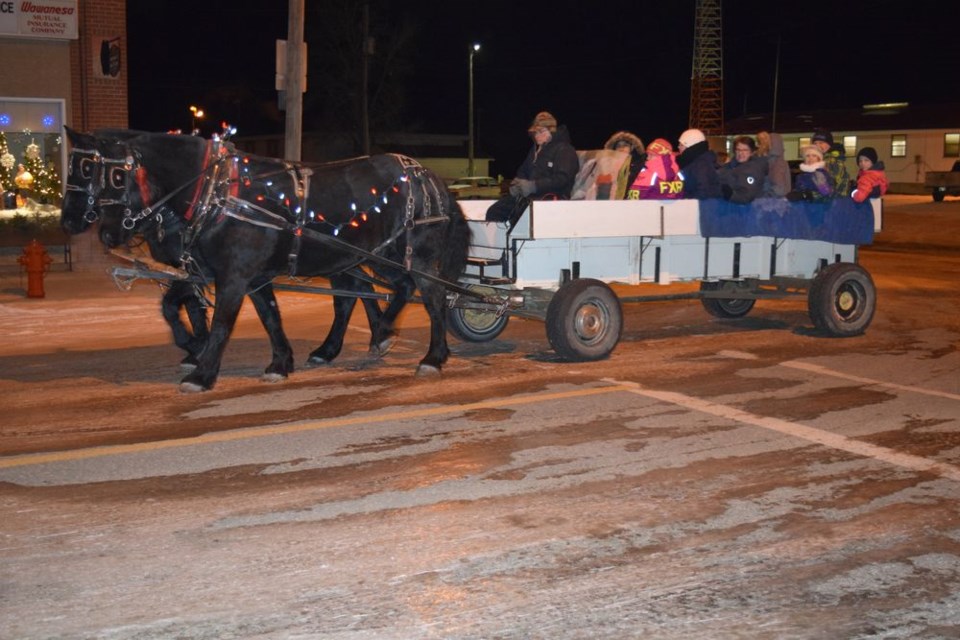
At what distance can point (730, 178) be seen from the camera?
11.5 m

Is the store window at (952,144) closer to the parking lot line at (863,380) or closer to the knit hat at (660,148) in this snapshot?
the knit hat at (660,148)

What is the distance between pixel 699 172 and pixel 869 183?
79.5 inches

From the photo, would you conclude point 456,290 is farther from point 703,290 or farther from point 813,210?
point 813,210

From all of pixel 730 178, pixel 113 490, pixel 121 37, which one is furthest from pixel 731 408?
pixel 121 37

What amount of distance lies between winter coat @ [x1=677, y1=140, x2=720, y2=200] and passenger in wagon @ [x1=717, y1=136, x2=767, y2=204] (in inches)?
3.8

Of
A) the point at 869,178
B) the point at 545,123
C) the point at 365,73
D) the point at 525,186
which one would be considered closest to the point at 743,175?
the point at 869,178

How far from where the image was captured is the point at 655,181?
11359 millimetres

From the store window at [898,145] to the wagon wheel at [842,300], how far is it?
5094 cm

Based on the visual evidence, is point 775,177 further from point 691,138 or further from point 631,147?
point 631,147

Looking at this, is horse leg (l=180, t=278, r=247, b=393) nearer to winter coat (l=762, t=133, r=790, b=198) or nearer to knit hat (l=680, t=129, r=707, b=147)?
knit hat (l=680, t=129, r=707, b=147)

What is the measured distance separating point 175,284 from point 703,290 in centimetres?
566

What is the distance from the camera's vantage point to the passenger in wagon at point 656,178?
1136 cm

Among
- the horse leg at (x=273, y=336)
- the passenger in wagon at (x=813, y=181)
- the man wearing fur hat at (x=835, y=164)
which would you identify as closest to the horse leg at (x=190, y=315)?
the horse leg at (x=273, y=336)

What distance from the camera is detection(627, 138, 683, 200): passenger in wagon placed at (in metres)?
11.4
